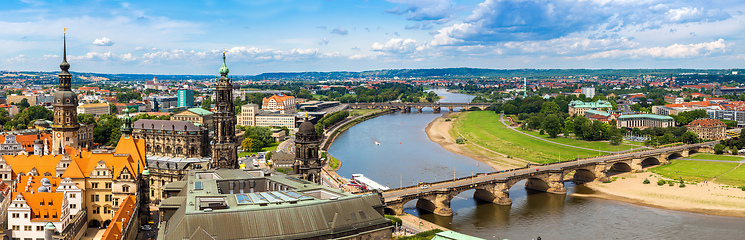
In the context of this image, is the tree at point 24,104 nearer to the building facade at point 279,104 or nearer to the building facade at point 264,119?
the building facade at point 264,119

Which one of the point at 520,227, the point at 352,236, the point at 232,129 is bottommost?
the point at 520,227

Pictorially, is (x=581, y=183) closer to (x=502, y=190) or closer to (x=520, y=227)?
(x=502, y=190)

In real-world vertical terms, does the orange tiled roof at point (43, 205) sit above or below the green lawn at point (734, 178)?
above

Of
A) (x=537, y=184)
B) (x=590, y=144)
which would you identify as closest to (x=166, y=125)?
(x=537, y=184)

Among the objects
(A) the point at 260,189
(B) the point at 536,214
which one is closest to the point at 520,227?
(B) the point at 536,214

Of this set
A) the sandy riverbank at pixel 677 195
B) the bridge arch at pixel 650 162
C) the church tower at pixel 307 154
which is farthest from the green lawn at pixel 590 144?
the church tower at pixel 307 154

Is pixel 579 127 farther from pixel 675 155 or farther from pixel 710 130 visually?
pixel 675 155

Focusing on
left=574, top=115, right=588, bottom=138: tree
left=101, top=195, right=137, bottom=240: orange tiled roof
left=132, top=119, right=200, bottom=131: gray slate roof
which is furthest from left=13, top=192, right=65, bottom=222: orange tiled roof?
left=574, top=115, right=588, bottom=138: tree
